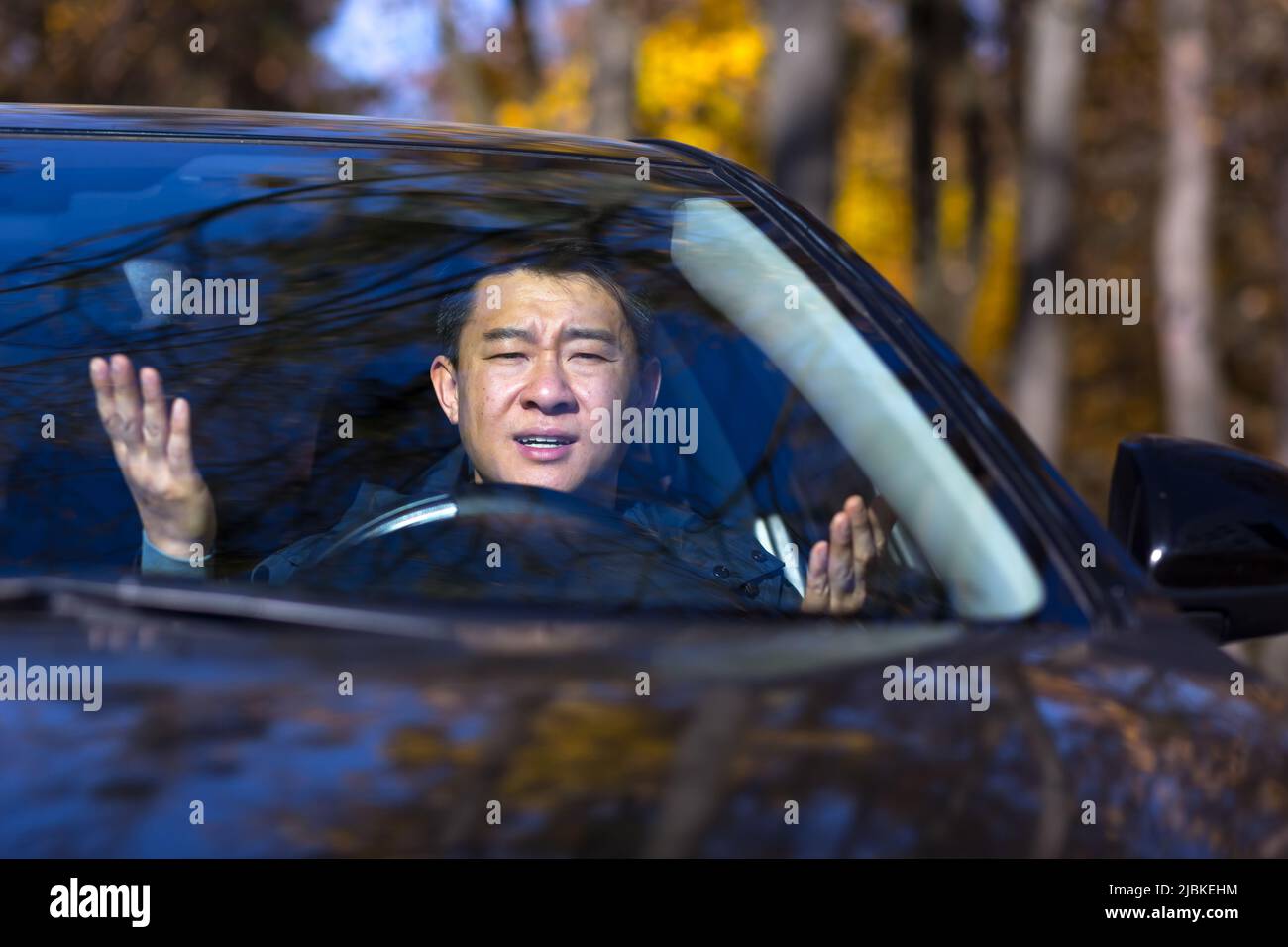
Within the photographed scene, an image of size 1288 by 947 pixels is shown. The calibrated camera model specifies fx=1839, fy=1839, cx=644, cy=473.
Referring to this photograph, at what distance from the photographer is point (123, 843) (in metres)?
1.37

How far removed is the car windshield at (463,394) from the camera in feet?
6.95

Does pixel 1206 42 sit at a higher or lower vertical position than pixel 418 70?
lower

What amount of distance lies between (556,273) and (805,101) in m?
7.27

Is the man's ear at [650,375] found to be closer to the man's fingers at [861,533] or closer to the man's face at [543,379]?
the man's face at [543,379]

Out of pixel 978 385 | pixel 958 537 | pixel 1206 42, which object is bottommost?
pixel 958 537

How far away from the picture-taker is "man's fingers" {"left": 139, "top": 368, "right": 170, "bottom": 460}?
2172 mm

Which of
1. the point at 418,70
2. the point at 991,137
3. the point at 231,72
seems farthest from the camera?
the point at 418,70

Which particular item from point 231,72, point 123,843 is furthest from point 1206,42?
point 123,843

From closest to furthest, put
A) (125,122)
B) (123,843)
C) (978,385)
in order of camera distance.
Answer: (123,843), (978,385), (125,122)

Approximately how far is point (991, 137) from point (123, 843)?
2619 centimetres

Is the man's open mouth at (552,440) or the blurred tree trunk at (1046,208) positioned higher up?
Answer: the blurred tree trunk at (1046,208)

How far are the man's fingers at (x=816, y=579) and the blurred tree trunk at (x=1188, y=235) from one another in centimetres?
1234

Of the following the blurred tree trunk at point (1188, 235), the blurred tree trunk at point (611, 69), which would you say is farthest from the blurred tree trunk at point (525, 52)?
the blurred tree trunk at point (1188, 235)

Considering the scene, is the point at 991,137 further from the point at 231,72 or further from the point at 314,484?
the point at 314,484
